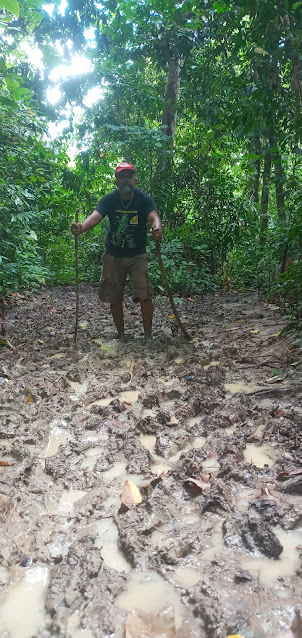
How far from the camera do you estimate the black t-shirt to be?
429 cm

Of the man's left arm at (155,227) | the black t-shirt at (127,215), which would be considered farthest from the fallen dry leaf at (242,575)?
the black t-shirt at (127,215)

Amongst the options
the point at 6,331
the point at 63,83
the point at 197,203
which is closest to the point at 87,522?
the point at 6,331

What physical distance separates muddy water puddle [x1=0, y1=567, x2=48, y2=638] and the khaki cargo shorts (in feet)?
10.3

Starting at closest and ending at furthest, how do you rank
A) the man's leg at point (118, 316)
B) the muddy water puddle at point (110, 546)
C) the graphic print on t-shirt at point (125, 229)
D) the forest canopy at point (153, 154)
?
the muddy water puddle at point (110, 546)
the graphic print on t-shirt at point (125, 229)
the man's leg at point (118, 316)
the forest canopy at point (153, 154)

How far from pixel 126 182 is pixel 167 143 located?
458 cm

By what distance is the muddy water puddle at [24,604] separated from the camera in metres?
1.22

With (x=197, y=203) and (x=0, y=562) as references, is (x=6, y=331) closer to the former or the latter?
(x=0, y=562)

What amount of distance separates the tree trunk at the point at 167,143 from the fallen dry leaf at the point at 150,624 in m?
7.86

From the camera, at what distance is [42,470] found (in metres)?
2.07

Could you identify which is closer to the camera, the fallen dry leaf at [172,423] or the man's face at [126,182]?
the fallen dry leaf at [172,423]

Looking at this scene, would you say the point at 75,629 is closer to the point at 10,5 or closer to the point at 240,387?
the point at 10,5

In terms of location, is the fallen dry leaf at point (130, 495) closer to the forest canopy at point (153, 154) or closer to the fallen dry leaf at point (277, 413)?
the fallen dry leaf at point (277, 413)

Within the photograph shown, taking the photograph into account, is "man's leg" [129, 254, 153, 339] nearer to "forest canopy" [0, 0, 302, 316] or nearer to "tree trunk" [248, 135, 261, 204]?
"forest canopy" [0, 0, 302, 316]

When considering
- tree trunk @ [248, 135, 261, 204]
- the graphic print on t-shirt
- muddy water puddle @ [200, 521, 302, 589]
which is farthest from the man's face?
tree trunk @ [248, 135, 261, 204]
